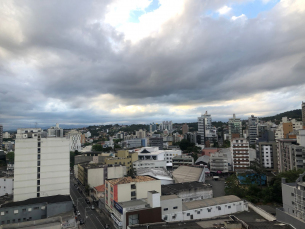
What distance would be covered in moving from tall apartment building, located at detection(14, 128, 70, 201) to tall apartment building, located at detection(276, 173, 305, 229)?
2903 cm

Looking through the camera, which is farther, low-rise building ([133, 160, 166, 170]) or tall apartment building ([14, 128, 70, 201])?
low-rise building ([133, 160, 166, 170])

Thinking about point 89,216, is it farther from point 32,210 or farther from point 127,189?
point 127,189

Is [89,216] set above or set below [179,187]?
below

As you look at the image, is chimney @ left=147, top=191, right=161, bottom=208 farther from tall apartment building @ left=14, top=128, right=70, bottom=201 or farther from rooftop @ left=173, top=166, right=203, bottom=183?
rooftop @ left=173, top=166, right=203, bottom=183

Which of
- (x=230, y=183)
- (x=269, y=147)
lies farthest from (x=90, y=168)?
(x=269, y=147)

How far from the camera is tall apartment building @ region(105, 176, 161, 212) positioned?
83.7 ft

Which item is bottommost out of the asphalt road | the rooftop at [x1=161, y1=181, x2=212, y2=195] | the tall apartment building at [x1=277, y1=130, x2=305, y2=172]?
the asphalt road

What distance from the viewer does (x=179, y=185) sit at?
3397cm

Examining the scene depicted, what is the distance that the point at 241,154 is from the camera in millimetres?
54344

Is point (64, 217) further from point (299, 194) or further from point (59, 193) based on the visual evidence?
point (299, 194)

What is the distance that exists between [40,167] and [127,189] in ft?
46.5

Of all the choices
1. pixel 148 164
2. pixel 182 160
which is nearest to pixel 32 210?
pixel 148 164

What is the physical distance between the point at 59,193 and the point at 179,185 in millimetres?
18779

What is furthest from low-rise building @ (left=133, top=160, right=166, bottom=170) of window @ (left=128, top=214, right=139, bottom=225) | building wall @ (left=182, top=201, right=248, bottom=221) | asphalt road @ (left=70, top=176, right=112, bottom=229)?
window @ (left=128, top=214, right=139, bottom=225)
